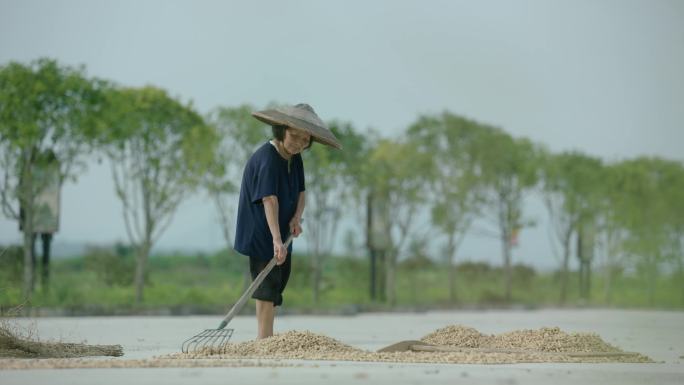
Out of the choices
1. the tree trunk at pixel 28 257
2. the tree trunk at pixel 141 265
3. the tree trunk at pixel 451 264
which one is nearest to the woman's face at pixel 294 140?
the tree trunk at pixel 28 257

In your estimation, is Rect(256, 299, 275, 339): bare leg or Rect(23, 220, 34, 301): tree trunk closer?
Rect(256, 299, 275, 339): bare leg

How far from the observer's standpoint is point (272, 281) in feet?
24.9

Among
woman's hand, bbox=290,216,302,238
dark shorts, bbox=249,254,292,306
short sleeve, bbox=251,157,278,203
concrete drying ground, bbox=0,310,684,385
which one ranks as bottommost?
concrete drying ground, bbox=0,310,684,385

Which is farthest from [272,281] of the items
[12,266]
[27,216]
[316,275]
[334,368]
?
[316,275]

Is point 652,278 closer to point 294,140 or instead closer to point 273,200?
point 294,140

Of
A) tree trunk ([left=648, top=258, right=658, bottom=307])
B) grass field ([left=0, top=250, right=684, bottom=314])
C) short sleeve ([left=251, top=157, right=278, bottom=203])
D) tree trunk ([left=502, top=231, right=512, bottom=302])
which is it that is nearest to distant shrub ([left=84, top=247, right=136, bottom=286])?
grass field ([left=0, top=250, right=684, bottom=314])

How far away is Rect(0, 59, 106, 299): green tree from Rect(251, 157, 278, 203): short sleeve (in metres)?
10.0

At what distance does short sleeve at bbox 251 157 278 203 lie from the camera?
7578mm

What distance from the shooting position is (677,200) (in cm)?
2706

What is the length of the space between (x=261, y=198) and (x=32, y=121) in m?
10.4

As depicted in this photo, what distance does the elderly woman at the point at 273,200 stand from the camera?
298 inches

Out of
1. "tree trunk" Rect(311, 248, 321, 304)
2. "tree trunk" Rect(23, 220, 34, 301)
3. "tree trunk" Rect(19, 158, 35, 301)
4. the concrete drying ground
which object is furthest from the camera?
"tree trunk" Rect(311, 248, 321, 304)

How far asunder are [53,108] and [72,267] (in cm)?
918

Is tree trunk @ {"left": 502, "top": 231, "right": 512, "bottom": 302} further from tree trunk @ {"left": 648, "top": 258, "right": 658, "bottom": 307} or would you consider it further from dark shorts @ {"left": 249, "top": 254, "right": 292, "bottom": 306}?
dark shorts @ {"left": 249, "top": 254, "right": 292, "bottom": 306}
